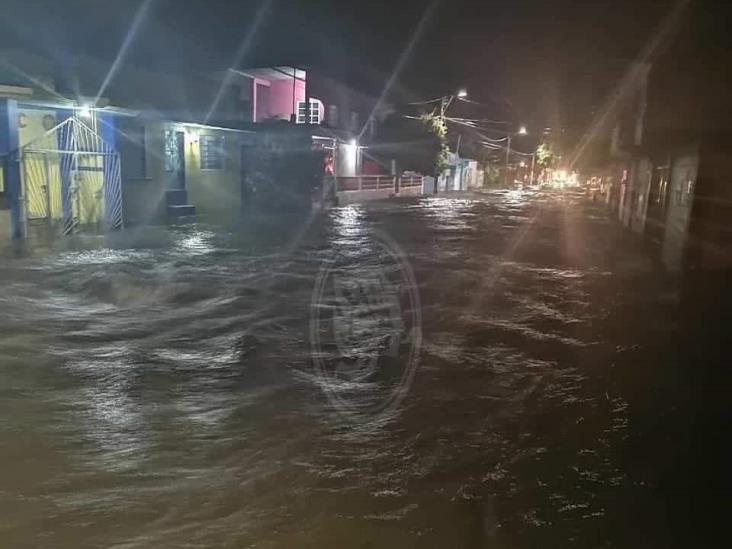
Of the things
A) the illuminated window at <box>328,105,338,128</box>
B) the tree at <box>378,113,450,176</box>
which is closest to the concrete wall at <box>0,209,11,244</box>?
the illuminated window at <box>328,105,338,128</box>

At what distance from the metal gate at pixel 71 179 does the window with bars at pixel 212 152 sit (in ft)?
20.4

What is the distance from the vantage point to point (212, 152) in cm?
2384

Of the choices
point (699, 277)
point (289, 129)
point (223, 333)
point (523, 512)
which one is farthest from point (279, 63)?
point (523, 512)

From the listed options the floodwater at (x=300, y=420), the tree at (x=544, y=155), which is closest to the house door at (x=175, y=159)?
the floodwater at (x=300, y=420)

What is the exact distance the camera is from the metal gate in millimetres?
14773

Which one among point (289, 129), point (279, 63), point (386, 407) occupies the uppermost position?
point (279, 63)

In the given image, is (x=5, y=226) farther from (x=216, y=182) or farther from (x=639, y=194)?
(x=639, y=194)

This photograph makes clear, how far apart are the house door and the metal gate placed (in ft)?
13.0

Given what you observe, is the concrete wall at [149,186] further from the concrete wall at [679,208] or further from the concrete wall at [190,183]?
the concrete wall at [679,208]

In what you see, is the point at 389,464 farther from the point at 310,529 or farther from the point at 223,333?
the point at 223,333

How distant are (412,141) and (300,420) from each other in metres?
39.9

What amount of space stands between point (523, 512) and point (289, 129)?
921 inches

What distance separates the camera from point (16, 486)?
396 centimetres

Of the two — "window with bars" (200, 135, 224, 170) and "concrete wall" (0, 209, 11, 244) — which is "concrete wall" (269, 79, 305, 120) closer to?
"window with bars" (200, 135, 224, 170)
